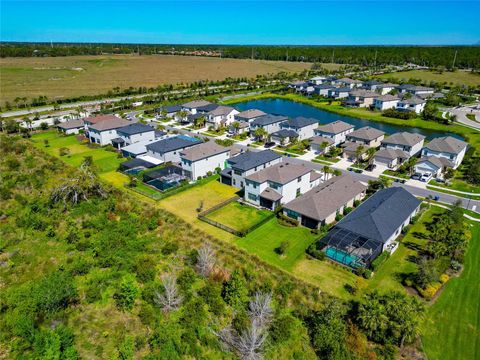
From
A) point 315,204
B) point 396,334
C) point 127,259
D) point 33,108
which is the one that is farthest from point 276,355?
point 33,108

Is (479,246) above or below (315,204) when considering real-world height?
below

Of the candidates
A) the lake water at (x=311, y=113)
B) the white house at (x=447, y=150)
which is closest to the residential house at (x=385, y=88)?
the lake water at (x=311, y=113)

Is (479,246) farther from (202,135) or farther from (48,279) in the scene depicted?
(202,135)

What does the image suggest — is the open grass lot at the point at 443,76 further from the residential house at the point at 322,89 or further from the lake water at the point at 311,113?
the lake water at the point at 311,113

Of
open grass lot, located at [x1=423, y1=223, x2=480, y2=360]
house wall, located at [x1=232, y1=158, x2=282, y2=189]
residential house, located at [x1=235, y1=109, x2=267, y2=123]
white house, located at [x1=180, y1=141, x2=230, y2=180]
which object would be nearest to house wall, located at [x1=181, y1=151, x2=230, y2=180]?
white house, located at [x1=180, y1=141, x2=230, y2=180]

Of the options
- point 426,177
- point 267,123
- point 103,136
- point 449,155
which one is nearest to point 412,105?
point 449,155
